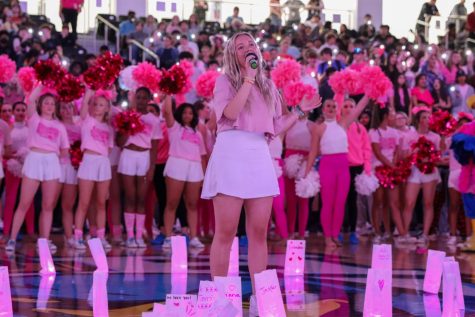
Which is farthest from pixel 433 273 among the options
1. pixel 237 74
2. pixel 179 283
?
pixel 237 74

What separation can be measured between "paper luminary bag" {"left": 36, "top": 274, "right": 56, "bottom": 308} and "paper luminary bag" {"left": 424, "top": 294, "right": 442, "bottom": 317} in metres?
2.26

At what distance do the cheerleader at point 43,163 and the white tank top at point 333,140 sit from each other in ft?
9.24

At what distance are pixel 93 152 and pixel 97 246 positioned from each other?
9.15 feet

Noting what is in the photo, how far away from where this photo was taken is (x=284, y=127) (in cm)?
552

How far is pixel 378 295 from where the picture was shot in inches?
206

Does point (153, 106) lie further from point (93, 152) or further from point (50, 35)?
point (50, 35)

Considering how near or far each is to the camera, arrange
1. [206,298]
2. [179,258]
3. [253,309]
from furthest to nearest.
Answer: [179,258] < [253,309] < [206,298]

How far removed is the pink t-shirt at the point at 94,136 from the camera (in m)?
9.82

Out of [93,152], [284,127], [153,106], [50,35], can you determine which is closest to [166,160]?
[153,106]

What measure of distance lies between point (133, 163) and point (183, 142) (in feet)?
1.87

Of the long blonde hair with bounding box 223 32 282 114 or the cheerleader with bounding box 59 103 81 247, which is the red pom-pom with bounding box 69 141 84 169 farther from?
the long blonde hair with bounding box 223 32 282 114

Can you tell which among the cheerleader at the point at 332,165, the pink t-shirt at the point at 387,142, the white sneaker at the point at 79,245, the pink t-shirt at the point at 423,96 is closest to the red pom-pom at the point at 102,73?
the white sneaker at the point at 79,245

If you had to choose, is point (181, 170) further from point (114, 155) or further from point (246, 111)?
point (246, 111)

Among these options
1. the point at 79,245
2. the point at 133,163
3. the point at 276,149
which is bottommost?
the point at 79,245
